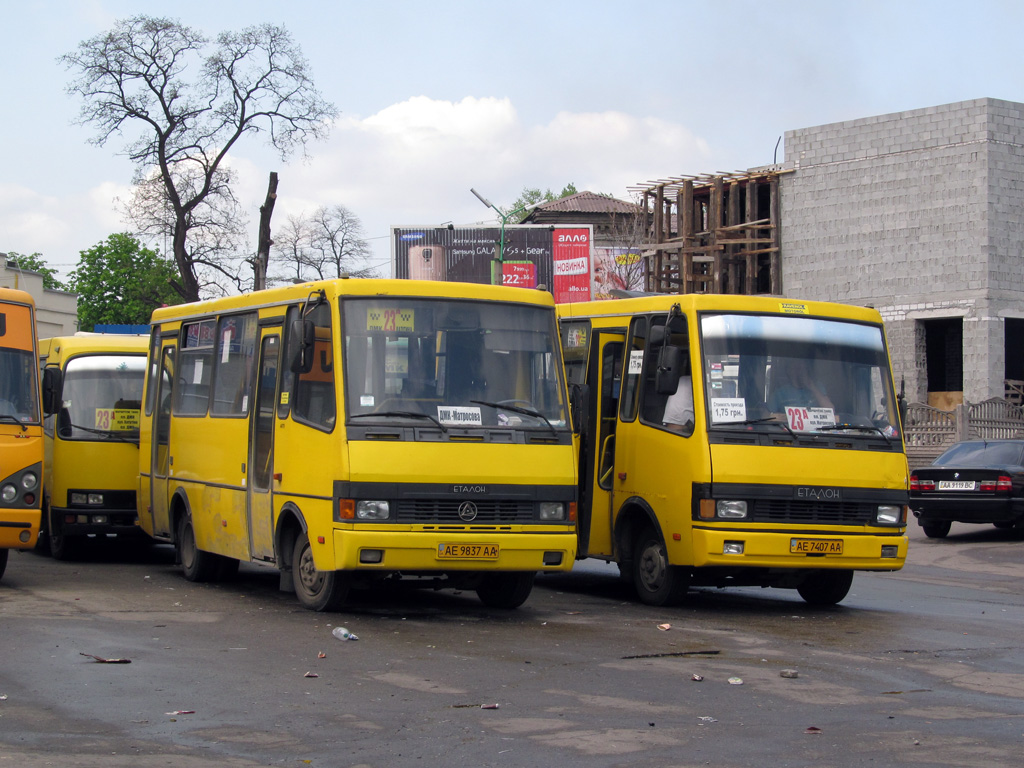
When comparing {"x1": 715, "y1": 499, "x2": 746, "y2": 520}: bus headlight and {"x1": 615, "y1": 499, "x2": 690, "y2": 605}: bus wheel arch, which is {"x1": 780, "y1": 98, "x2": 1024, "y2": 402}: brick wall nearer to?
{"x1": 615, "y1": 499, "x2": 690, "y2": 605}: bus wheel arch

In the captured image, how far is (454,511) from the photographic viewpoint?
10.7 m

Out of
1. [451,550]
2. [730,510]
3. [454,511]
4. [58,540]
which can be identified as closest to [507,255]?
[58,540]

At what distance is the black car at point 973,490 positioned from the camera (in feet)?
70.5

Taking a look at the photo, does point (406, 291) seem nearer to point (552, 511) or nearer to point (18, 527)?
point (552, 511)

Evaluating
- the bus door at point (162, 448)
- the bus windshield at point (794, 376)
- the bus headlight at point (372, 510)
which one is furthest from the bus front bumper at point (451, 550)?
the bus door at point (162, 448)

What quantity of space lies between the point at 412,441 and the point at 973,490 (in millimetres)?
13711

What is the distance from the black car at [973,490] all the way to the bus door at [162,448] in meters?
12.4

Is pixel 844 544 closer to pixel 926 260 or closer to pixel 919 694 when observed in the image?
pixel 919 694

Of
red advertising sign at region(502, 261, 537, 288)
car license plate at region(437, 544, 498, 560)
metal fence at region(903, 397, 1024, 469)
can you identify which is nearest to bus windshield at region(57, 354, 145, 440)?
car license plate at region(437, 544, 498, 560)

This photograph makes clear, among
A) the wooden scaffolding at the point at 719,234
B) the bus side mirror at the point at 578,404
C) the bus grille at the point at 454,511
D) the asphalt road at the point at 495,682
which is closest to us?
the asphalt road at the point at 495,682

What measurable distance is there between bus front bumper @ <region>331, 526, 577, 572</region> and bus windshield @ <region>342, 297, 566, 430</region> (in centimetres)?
88

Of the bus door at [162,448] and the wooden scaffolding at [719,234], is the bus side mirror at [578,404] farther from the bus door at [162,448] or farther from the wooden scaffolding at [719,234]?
the wooden scaffolding at [719,234]

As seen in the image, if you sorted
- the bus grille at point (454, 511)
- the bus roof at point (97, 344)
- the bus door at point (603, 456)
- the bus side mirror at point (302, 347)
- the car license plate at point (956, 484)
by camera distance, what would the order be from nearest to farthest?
the bus grille at point (454, 511), the bus side mirror at point (302, 347), the bus door at point (603, 456), the bus roof at point (97, 344), the car license plate at point (956, 484)

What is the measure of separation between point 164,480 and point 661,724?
9.12m
